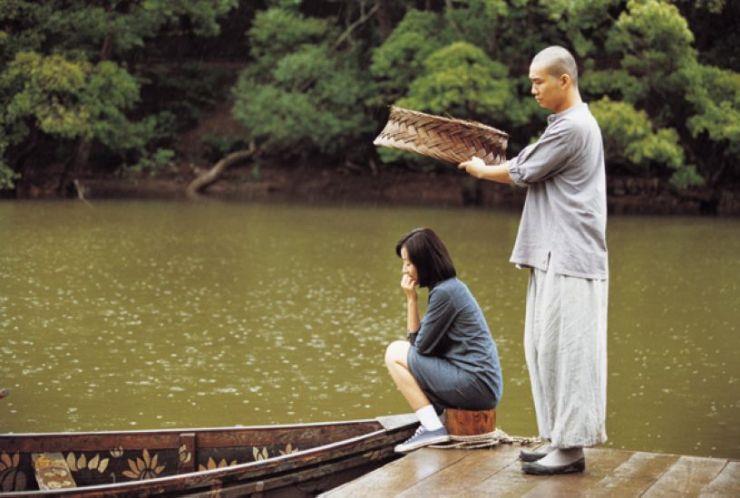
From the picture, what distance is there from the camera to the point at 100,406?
800 centimetres

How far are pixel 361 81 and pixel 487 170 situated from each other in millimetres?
23393

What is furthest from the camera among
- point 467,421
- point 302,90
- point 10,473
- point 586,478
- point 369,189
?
point 369,189

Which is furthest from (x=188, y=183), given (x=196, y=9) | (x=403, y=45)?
(x=403, y=45)

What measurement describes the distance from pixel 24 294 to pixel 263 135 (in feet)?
55.2

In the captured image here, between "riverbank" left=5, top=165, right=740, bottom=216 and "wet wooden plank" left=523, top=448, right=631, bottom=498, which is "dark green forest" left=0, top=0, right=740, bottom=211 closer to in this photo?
"riverbank" left=5, top=165, right=740, bottom=216

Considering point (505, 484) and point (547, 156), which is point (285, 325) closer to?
point (505, 484)

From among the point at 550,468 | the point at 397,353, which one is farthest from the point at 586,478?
the point at 397,353

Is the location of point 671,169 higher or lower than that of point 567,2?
lower

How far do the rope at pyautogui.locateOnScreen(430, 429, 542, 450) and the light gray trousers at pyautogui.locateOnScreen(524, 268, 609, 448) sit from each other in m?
0.49

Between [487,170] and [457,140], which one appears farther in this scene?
[457,140]

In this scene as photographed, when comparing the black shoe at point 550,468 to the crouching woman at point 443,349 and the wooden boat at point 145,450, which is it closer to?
the crouching woman at point 443,349

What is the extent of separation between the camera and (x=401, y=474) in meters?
4.48

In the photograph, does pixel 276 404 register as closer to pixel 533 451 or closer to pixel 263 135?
pixel 533 451

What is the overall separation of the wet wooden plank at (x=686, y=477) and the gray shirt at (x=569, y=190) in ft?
2.59
